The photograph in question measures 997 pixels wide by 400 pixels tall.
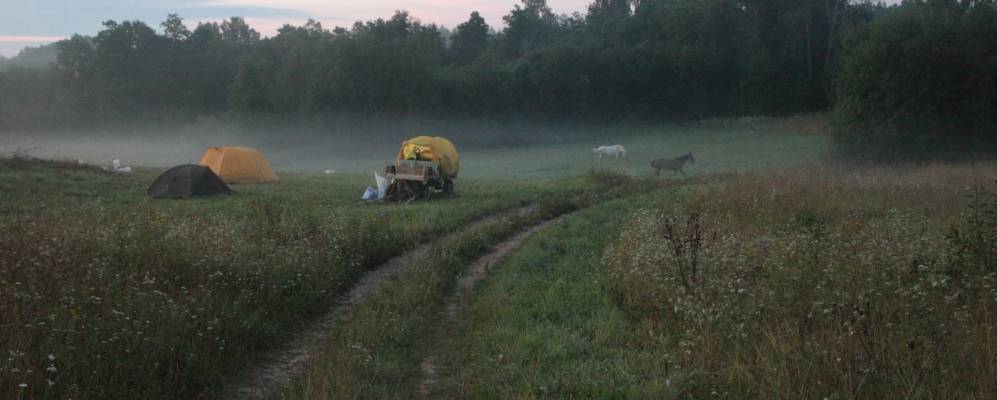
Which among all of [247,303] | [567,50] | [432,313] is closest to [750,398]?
[432,313]

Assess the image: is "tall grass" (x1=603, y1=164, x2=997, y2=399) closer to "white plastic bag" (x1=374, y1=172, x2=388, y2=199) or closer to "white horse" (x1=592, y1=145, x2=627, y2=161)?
"white plastic bag" (x1=374, y1=172, x2=388, y2=199)

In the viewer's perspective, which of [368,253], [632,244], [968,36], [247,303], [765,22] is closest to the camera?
[247,303]

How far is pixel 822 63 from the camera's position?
68625 mm

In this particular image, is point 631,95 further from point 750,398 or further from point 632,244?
point 750,398

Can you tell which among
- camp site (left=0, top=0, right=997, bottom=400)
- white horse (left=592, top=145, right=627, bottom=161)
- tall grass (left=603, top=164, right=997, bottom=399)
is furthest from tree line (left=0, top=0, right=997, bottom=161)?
tall grass (left=603, top=164, right=997, bottom=399)

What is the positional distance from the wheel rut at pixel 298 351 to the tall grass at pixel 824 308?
3190mm

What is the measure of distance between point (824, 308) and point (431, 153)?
17865 millimetres

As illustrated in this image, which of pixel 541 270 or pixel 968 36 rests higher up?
pixel 968 36

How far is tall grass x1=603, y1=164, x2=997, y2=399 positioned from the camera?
516 cm

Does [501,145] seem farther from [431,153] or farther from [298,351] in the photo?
[298,351]

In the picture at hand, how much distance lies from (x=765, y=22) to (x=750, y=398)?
76160 millimetres

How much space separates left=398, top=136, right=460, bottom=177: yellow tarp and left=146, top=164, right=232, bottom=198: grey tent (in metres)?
5.79

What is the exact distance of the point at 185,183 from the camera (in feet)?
73.0

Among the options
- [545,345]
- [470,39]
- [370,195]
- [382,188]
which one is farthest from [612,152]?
[470,39]
